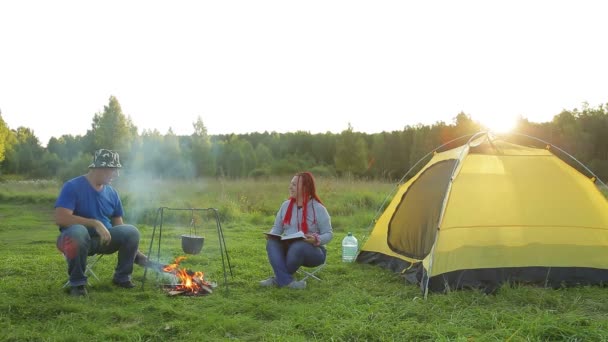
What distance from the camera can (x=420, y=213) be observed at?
585 centimetres

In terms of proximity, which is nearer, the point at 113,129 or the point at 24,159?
the point at 113,129

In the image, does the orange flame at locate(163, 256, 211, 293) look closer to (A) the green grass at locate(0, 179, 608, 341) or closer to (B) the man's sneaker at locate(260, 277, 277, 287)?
(A) the green grass at locate(0, 179, 608, 341)

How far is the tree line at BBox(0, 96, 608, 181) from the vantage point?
2053 cm

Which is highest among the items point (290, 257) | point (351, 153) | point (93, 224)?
point (351, 153)

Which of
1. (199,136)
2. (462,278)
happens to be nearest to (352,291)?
(462,278)

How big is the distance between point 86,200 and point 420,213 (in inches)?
131

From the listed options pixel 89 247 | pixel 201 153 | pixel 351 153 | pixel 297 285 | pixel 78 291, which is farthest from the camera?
pixel 351 153

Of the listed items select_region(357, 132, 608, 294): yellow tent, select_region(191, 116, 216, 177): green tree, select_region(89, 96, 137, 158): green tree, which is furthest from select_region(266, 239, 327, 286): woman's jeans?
select_region(191, 116, 216, 177): green tree

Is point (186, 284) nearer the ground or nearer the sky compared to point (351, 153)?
nearer the ground

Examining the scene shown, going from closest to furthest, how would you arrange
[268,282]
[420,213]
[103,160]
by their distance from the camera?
[103,160]
[268,282]
[420,213]

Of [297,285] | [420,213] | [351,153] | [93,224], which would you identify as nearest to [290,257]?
[297,285]

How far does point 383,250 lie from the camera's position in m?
6.25

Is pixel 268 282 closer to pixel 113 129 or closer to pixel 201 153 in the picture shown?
pixel 113 129

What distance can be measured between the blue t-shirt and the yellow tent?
9.59 feet
